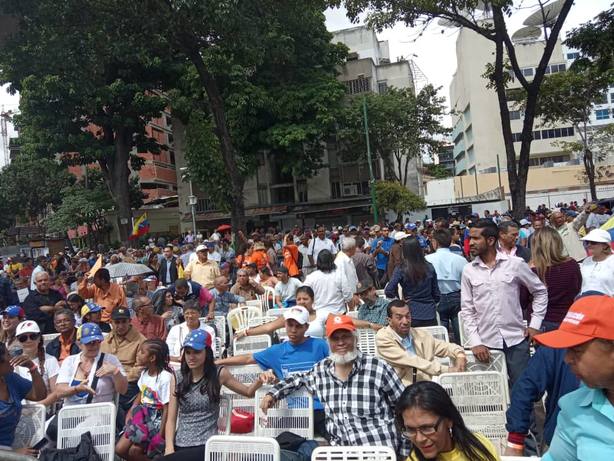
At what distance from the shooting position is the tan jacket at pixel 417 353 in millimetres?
4039

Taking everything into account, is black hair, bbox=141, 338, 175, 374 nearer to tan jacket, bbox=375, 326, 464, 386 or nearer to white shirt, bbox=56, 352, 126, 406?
white shirt, bbox=56, 352, 126, 406

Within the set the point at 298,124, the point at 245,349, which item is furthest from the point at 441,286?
the point at 298,124

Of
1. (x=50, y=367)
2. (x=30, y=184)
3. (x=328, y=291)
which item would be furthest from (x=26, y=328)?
(x=30, y=184)

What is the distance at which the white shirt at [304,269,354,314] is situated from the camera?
6.52m

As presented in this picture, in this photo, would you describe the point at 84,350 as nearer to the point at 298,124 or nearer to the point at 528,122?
the point at 528,122

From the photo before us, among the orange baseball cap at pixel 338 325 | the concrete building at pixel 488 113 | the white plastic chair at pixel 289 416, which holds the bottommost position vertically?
the white plastic chair at pixel 289 416

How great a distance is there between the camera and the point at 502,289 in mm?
4168

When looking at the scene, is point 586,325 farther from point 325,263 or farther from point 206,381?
point 325,263

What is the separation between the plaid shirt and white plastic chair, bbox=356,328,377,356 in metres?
2.16

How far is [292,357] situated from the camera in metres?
4.38

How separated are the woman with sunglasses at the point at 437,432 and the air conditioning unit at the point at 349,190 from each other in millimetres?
34283

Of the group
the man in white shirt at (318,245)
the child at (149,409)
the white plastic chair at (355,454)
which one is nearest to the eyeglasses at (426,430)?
the white plastic chair at (355,454)

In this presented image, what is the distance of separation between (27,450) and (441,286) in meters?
4.58

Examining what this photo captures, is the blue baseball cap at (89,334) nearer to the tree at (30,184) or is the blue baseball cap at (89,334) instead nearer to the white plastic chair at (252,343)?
the white plastic chair at (252,343)
